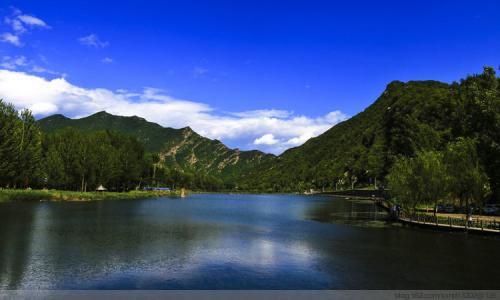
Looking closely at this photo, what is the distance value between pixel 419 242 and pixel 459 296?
98.4 ft

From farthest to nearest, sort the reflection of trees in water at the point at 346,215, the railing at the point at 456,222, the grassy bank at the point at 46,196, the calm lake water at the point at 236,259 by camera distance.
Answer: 1. the grassy bank at the point at 46,196
2. the reflection of trees in water at the point at 346,215
3. the railing at the point at 456,222
4. the calm lake water at the point at 236,259

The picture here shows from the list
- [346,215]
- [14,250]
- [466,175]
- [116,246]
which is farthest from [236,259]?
[346,215]

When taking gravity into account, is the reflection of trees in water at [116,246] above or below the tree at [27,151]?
below

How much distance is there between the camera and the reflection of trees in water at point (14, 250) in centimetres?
2878

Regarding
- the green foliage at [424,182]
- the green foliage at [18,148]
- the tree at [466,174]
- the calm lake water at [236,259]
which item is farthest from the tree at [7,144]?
the tree at [466,174]

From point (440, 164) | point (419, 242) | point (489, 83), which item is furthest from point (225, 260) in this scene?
point (489, 83)

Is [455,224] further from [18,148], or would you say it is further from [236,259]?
[18,148]

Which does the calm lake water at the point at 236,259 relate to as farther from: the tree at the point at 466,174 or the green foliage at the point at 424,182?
the green foliage at the point at 424,182

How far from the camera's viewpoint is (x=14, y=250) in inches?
1583

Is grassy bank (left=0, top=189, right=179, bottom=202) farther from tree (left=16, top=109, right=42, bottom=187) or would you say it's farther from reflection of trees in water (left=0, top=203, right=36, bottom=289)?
reflection of trees in water (left=0, top=203, right=36, bottom=289)

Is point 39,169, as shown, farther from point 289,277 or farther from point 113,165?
point 289,277

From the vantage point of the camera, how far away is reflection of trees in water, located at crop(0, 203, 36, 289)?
94.4 feet

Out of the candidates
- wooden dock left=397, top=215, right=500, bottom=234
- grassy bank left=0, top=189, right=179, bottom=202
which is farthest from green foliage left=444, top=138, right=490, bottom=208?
grassy bank left=0, top=189, right=179, bottom=202

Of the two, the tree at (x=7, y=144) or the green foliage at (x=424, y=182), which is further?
the tree at (x=7, y=144)
